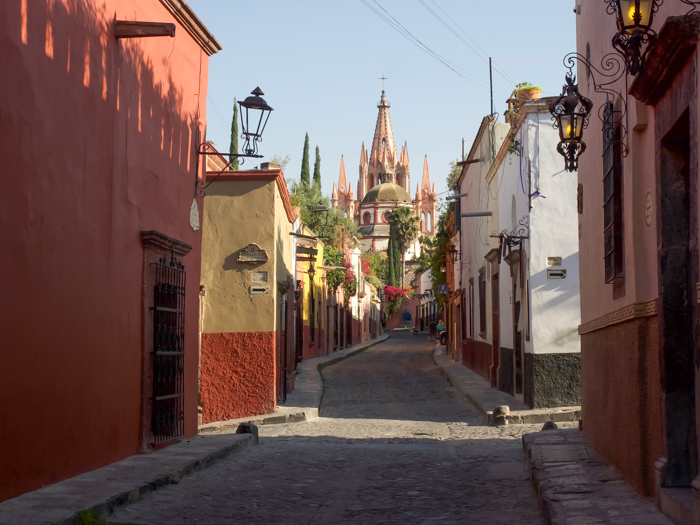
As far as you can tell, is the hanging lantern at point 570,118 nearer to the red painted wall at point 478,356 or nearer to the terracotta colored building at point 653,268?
the terracotta colored building at point 653,268

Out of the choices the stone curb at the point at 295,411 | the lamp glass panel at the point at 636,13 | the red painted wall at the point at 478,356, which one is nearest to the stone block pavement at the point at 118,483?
the stone curb at the point at 295,411

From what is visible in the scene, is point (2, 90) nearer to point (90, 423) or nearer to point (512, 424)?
point (90, 423)

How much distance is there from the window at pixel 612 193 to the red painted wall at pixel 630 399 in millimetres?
576

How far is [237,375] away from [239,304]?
1.23m

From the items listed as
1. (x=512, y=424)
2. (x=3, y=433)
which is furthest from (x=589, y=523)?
(x=512, y=424)

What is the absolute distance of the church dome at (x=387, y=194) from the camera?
12019cm

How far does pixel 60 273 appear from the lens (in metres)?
6.99

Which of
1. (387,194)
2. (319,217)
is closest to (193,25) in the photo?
(319,217)

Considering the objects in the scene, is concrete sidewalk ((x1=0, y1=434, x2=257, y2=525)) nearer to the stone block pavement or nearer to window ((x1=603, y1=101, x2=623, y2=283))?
the stone block pavement

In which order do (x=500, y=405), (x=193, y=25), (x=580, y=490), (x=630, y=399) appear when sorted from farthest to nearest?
(x=500, y=405)
(x=193, y=25)
(x=630, y=399)
(x=580, y=490)

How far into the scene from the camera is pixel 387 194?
4756 inches

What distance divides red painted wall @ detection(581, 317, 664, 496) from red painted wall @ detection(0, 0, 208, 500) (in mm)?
4611

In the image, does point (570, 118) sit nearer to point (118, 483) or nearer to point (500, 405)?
point (118, 483)

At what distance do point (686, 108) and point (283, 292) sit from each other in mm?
11465
